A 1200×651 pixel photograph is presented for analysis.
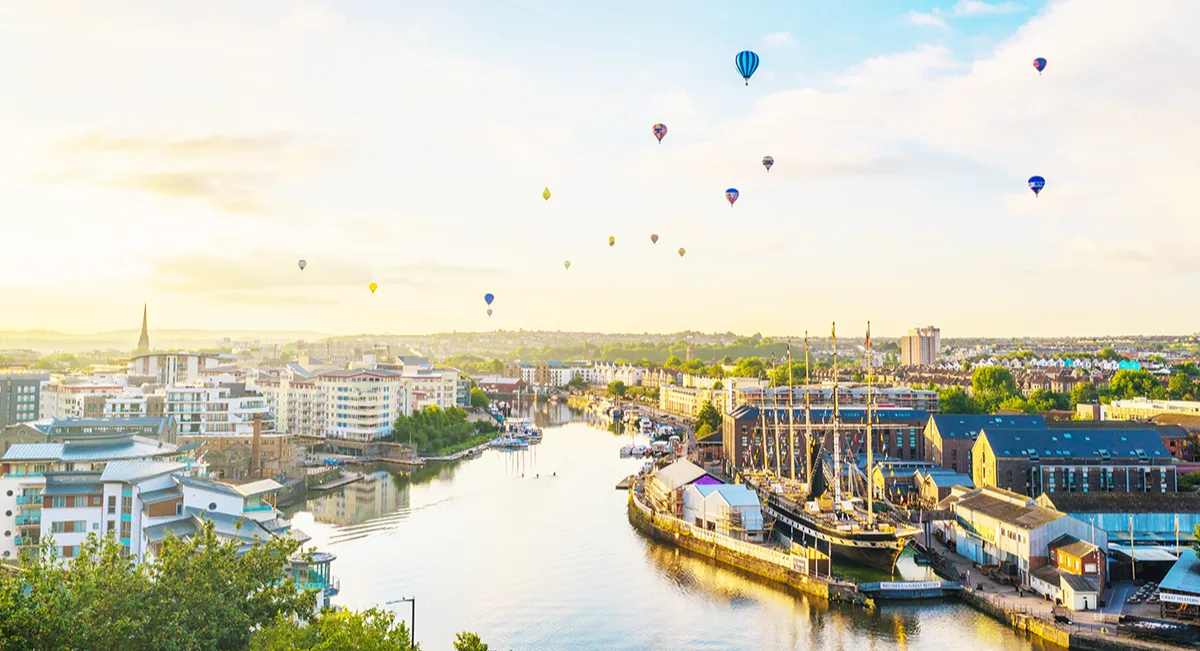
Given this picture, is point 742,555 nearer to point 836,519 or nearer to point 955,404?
point 836,519

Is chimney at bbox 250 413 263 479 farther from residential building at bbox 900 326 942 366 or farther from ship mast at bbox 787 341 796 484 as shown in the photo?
residential building at bbox 900 326 942 366

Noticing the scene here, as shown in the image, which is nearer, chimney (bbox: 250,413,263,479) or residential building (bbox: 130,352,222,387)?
chimney (bbox: 250,413,263,479)

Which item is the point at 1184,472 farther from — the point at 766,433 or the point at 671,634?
the point at 671,634

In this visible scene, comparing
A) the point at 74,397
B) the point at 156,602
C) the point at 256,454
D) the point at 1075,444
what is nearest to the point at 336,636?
the point at 156,602

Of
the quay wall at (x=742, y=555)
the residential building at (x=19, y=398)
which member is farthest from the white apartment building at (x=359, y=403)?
the quay wall at (x=742, y=555)

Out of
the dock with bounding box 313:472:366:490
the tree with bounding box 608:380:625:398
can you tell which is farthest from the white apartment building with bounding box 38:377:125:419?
the tree with bounding box 608:380:625:398

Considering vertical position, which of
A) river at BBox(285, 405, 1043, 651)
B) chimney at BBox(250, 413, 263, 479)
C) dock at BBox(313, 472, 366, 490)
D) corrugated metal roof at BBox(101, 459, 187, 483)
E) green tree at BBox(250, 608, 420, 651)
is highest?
corrugated metal roof at BBox(101, 459, 187, 483)

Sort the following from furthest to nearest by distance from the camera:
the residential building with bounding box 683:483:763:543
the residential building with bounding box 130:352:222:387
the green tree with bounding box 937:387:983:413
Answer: the residential building with bounding box 130:352:222:387 → the green tree with bounding box 937:387:983:413 → the residential building with bounding box 683:483:763:543
